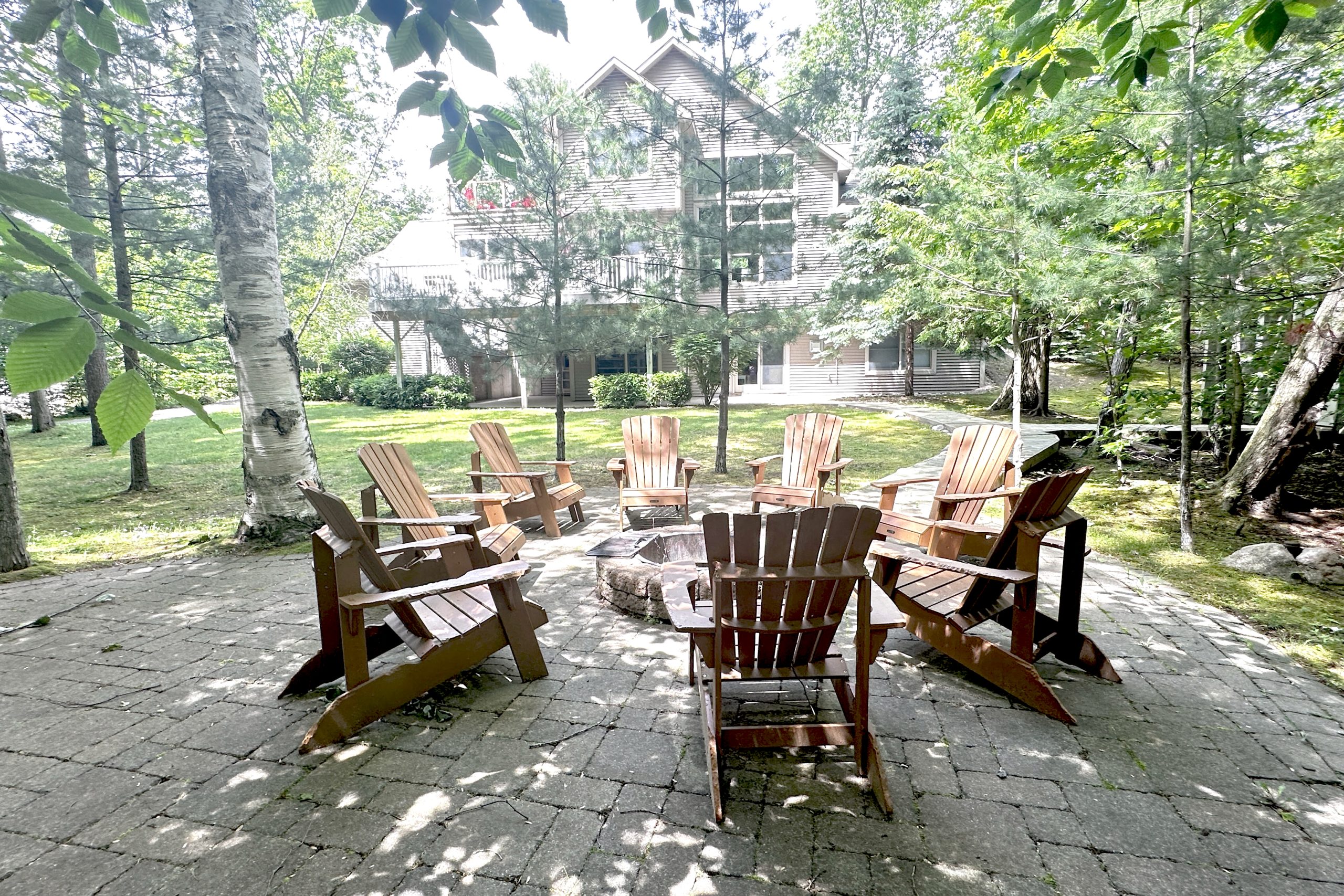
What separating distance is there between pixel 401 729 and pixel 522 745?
547mm

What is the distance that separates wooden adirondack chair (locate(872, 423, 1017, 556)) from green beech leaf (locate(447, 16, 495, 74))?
3429 millimetres

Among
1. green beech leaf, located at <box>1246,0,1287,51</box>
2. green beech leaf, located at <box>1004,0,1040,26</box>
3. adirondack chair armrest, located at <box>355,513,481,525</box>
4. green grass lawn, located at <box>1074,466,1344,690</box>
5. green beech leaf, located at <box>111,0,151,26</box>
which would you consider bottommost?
green grass lawn, located at <box>1074,466,1344,690</box>

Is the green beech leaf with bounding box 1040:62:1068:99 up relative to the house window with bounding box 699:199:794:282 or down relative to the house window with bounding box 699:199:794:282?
down

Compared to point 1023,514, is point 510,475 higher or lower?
lower

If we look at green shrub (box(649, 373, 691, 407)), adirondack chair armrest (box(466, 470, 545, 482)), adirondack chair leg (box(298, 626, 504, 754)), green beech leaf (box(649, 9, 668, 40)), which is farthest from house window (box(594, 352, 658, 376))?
green beech leaf (box(649, 9, 668, 40))

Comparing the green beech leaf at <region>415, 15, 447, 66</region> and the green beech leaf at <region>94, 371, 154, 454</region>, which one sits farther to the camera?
the green beech leaf at <region>415, 15, 447, 66</region>

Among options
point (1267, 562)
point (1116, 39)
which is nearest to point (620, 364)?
point (1267, 562)

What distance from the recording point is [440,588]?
103 inches

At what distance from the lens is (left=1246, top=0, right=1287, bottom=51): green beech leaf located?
177 centimetres

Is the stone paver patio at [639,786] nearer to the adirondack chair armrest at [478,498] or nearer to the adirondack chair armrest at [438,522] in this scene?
the adirondack chair armrest at [438,522]

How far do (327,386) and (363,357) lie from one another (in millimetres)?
1437

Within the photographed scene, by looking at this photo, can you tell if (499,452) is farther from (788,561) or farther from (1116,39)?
(1116,39)

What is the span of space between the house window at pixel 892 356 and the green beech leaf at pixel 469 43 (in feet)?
60.5

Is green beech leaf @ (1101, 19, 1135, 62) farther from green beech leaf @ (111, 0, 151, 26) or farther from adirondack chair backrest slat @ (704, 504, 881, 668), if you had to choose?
green beech leaf @ (111, 0, 151, 26)
